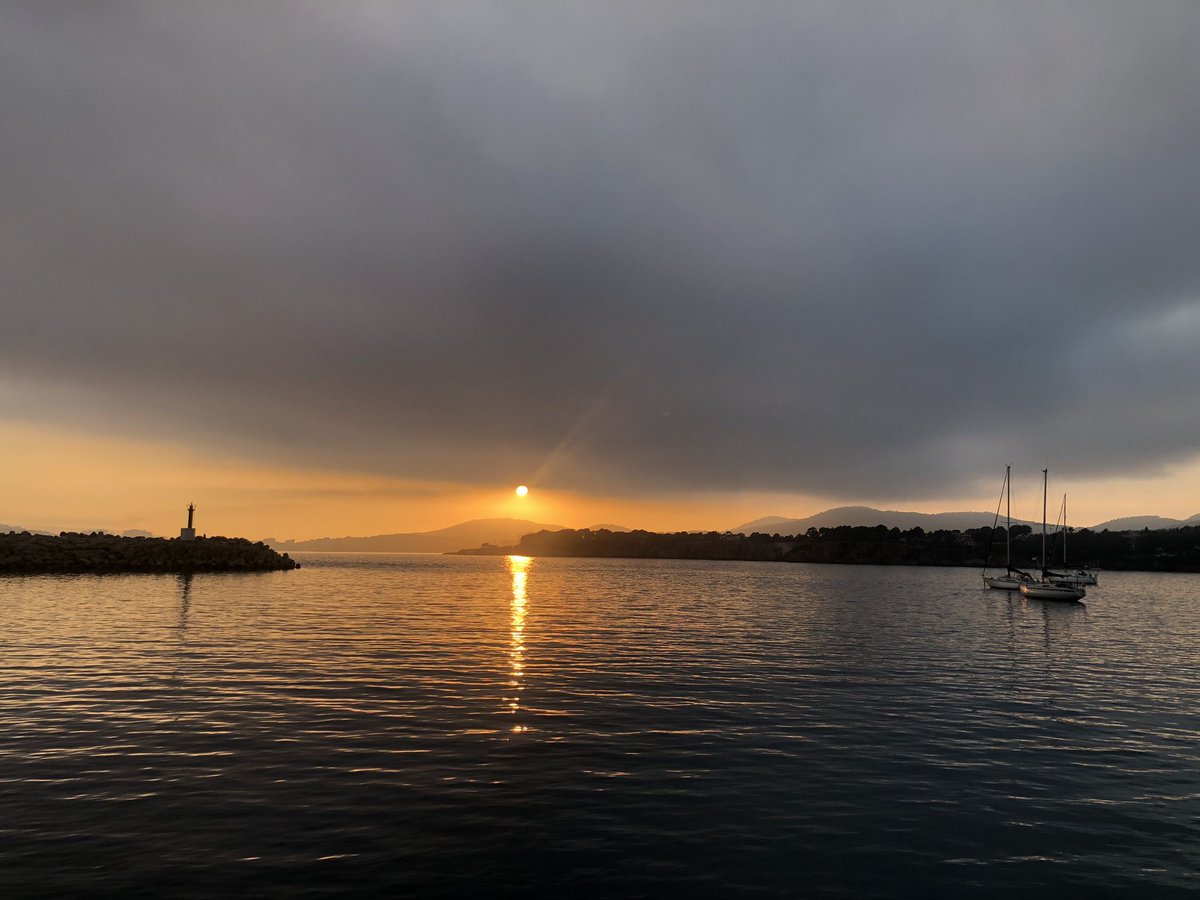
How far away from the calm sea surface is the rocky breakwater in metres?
74.6

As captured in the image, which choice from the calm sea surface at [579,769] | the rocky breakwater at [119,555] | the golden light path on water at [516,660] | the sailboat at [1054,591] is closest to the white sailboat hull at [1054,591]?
the sailboat at [1054,591]

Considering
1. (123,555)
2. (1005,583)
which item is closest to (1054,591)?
(1005,583)

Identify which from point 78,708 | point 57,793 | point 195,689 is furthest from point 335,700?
point 57,793

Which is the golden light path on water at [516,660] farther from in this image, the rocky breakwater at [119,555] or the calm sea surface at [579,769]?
the rocky breakwater at [119,555]

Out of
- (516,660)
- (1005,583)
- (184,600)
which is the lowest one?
A: (1005,583)

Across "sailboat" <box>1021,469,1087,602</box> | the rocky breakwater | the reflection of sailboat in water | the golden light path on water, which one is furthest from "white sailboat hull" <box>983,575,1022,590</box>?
the rocky breakwater

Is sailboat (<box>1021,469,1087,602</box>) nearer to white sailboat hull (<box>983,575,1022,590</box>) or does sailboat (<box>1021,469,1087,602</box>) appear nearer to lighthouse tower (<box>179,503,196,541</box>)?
white sailboat hull (<box>983,575,1022,590</box>)

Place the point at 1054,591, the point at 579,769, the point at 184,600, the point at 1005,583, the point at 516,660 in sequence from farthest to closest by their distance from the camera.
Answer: the point at 1005,583 < the point at 1054,591 < the point at 184,600 < the point at 516,660 < the point at 579,769

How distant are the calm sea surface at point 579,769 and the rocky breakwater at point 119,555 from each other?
245 feet

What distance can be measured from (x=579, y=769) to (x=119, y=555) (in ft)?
392

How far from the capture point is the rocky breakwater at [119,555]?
9800cm

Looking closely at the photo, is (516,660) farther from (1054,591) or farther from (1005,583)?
(1005,583)

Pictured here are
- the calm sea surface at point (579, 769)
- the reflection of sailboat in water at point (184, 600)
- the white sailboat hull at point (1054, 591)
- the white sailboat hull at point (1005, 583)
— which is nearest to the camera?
the calm sea surface at point (579, 769)

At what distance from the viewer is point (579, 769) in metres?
18.2
